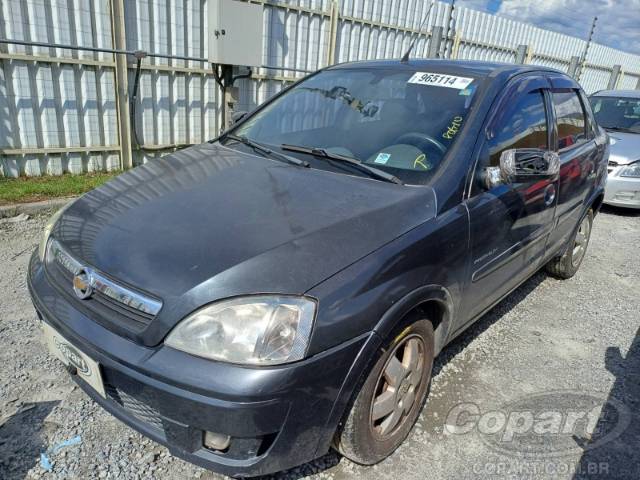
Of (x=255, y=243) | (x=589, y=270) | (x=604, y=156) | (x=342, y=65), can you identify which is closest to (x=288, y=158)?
(x=255, y=243)

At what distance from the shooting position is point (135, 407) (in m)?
1.80

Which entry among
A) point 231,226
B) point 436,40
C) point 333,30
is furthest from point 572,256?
point 436,40

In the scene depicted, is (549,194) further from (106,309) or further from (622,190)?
(622,190)

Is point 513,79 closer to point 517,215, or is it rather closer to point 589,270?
point 517,215

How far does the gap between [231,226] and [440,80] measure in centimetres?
161

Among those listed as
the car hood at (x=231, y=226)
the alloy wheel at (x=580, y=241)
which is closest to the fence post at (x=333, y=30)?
the alloy wheel at (x=580, y=241)

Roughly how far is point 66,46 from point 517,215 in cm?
478

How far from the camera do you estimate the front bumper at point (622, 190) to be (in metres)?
6.51

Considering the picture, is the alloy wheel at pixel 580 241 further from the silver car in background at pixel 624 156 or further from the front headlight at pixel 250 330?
the front headlight at pixel 250 330

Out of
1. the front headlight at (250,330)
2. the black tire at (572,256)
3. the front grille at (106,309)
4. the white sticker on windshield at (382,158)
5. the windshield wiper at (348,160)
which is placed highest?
the white sticker on windshield at (382,158)

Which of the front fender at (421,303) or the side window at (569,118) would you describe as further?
the side window at (569,118)

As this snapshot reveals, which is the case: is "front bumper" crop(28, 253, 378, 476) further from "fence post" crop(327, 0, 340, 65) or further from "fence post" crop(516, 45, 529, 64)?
"fence post" crop(516, 45, 529, 64)

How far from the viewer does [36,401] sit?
93.4 inches

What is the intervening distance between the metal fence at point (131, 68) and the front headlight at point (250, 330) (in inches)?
194
